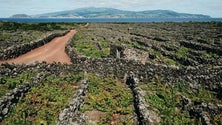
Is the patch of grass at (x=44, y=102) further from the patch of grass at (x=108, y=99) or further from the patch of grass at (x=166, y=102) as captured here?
the patch of grass at (x=166, y=102)

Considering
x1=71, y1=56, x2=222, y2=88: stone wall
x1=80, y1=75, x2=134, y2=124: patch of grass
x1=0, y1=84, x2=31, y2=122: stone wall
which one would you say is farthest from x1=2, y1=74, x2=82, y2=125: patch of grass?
x1=71, y1=56, x2=222, y2=88: stone wall

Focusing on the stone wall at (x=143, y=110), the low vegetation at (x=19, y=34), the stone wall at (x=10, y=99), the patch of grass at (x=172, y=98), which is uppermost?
the stone wall at (x=10, y=99)

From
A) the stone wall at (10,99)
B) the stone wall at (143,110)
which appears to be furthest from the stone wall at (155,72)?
the stone wall at (10,99)

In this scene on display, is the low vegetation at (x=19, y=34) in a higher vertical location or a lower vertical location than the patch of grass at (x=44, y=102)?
lower

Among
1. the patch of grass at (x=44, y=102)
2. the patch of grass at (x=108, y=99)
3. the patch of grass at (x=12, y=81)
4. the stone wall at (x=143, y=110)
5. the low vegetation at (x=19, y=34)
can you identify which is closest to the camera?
the stone wall at (x=143, y=110)

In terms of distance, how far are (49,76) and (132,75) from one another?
8.64 m

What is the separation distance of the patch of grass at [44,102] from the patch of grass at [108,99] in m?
1.68

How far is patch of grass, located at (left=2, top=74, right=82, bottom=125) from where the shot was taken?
69.3 feet

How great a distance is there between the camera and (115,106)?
81.0 ft

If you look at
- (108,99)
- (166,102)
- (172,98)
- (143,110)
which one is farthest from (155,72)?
(143,110)

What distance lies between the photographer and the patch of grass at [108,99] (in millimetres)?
23734

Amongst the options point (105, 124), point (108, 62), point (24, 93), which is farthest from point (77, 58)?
point (105, 124)

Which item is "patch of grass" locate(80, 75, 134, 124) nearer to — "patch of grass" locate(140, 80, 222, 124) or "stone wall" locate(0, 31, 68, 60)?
"patch of grass" locate(140, 80, 222, 124)

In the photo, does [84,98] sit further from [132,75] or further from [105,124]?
[132,75]
